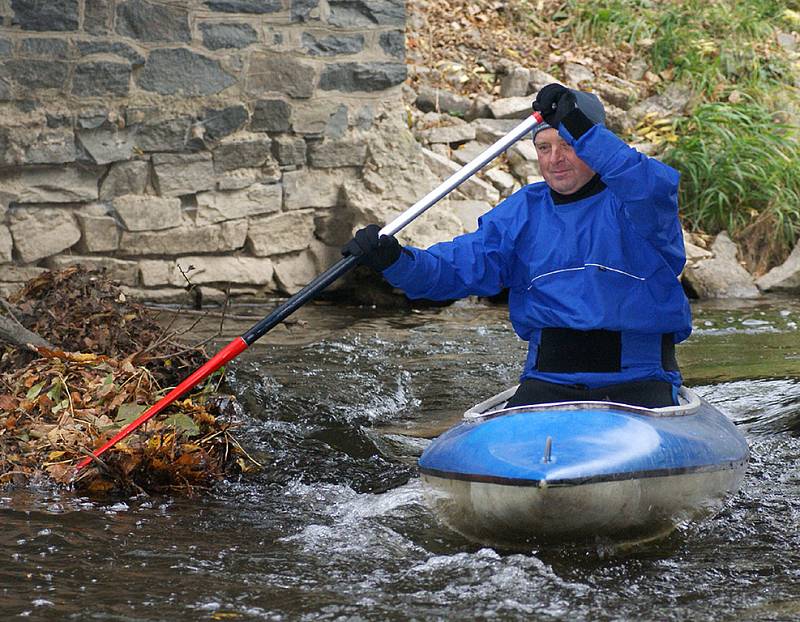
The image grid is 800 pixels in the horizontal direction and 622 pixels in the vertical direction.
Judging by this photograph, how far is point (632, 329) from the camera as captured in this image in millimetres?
3605

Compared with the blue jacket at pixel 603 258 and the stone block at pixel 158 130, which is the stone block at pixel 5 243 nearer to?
the stone block at pixel 158 130

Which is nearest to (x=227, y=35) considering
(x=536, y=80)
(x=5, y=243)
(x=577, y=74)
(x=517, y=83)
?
(x=5, y=243)

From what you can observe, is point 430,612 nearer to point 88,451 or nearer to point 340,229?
point 88,451

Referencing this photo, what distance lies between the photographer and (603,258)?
11.8 ft

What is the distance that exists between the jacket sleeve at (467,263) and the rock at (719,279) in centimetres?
418

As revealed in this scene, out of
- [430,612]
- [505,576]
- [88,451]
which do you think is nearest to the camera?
[430,612]

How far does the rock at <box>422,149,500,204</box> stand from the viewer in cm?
788

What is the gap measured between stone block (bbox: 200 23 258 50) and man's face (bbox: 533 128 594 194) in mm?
3586

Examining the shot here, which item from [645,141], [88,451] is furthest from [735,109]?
[88,451]

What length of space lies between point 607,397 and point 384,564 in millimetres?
865

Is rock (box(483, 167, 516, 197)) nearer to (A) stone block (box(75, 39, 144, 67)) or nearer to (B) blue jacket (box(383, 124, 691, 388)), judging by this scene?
(A) stone block (box(75, 39, 144, 67))

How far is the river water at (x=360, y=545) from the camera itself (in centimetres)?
291

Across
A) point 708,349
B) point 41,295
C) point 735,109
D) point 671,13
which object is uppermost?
point 671,13

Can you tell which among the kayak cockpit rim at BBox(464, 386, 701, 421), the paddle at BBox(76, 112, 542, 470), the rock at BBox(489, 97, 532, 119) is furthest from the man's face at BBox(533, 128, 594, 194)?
the rock at BBox(489, 97, 532, 119)
